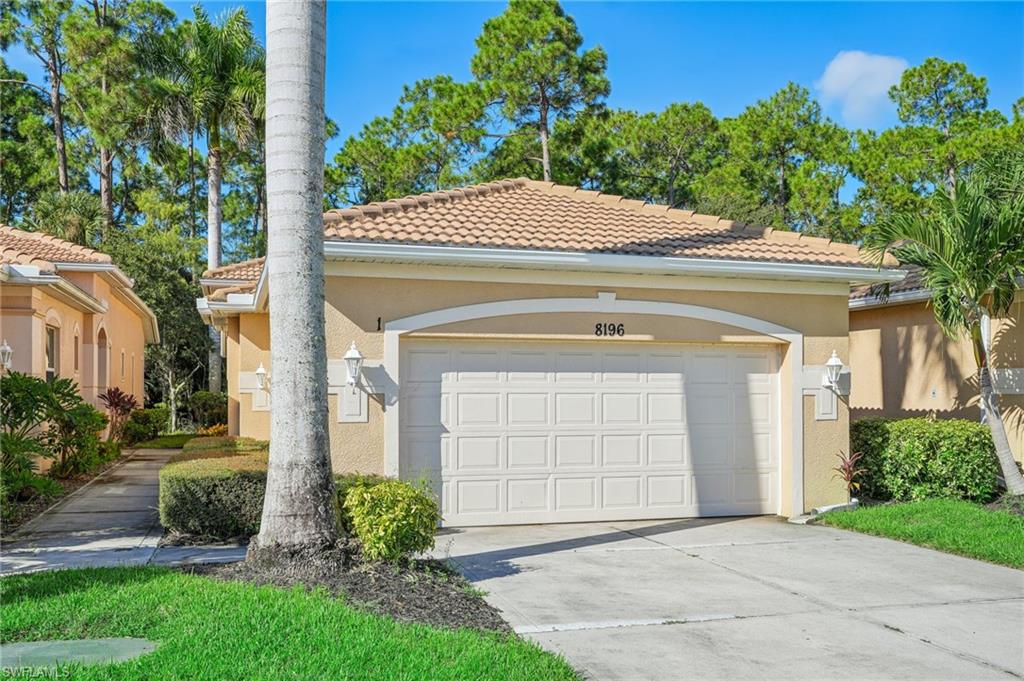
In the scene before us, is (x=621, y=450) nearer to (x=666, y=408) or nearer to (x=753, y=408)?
(x=666, y=408)

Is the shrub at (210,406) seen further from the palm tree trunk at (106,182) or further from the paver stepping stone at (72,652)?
the paver stepping stone at (72,652)

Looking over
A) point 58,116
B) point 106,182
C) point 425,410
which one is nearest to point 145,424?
point 106,182

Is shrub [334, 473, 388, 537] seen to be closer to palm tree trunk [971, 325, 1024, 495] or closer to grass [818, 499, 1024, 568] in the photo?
grass [818, 499, 1024, 568]

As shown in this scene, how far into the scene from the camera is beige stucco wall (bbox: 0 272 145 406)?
46.9 ft

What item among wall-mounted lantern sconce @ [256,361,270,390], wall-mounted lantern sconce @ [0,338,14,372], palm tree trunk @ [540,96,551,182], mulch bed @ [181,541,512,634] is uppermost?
palm tree trunk @ [540,96,551,182]

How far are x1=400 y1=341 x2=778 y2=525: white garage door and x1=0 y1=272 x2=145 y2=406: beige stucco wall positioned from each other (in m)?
7.73

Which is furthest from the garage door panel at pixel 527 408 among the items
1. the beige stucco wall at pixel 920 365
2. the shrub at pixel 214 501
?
the beige stucco wall at pixel 920 365

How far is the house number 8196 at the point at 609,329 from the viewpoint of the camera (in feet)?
36.9

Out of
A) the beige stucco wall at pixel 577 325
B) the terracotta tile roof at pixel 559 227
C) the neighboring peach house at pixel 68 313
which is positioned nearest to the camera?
the beige stucco wall at pixel 577 325

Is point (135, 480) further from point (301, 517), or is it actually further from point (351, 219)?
point (301, 517)

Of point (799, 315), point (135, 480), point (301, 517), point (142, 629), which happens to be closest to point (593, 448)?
point (799, 315)

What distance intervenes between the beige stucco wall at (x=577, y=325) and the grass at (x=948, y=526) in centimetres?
91

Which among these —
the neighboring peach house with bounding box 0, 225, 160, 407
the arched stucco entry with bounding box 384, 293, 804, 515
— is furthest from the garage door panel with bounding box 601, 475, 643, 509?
the neighboring peach house with bounding box 0, 225, 160, 407

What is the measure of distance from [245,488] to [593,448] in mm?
4390
